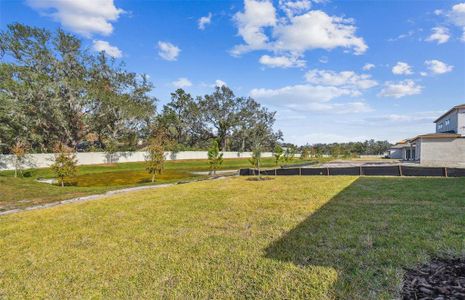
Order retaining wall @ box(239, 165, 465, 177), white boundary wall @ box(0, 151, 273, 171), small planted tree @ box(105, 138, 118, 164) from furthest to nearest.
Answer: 1. small planted tree @ box(105, 138, 118, 164)
2. white boundary wall @ box(0, 151, 273, 171)
3. retaining wall @ box(239, 165, 465, 177)

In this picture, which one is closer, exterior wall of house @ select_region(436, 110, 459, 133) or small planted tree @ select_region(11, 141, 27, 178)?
small planted tree @ select_region(11, 141, 27, 178)

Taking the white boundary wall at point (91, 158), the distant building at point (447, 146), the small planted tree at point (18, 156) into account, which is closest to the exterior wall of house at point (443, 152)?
the distant building at point (447, 146)

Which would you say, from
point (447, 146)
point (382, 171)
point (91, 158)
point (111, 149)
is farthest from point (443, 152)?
point (91, 158)

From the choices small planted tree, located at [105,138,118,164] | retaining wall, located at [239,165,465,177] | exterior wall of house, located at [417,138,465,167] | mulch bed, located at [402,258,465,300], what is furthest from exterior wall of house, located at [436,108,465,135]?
small planted tree, located at [105,138,118,164]

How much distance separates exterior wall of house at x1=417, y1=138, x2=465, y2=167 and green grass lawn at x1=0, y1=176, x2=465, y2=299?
893 inches

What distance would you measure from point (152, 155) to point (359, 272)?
1775 cm

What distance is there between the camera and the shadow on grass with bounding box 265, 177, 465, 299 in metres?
2.94

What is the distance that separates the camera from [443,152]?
25.1 m

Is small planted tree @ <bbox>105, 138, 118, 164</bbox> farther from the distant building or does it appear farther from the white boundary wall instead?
the distant building

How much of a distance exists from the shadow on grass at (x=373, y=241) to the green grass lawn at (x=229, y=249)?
0.05 feet

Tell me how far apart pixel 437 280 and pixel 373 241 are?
1312 mm

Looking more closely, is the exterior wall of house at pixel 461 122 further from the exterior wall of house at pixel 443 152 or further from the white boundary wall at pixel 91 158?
the white boundary wall at pixel 91 158

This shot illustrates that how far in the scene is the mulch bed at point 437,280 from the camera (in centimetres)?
252

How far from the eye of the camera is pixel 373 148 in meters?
80.3
